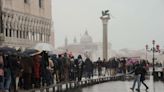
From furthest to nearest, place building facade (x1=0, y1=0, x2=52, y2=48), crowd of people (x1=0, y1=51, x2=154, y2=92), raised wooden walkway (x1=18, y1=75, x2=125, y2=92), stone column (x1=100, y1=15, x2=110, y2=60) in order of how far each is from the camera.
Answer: stone column (x1=100, y1=15, x2=110, y2=60)
building facade (x1=0, y1=0, x2=52, y2=48)
raised wooden walkway (x1=18, y1=75, x2=125, y2=92)
crowd of people (x1=0, y1=51, x2=154, y2=92)

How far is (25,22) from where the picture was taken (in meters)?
80.4

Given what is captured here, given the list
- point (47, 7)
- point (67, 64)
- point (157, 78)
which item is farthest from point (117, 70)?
point (47, 7)

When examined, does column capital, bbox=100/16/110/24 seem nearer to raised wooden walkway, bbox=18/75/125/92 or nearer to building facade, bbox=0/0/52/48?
building facade, bbox=0/0/52/48

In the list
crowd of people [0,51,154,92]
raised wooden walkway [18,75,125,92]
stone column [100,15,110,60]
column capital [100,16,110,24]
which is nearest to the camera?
crowd of people [0,51,154,92]

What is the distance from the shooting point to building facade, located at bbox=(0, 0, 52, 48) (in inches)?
2877

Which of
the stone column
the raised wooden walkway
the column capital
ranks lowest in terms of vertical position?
the raised wooden walkway

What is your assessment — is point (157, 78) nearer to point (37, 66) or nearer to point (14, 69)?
point (37, 66)

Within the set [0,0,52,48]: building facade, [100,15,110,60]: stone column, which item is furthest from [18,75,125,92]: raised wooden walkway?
[100,15,110,60]: stone column

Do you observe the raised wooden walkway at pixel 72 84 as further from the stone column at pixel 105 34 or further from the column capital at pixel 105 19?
the column capital at pixel 105 19

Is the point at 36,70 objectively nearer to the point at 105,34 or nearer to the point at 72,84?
the point at 72,84

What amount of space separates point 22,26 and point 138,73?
174 ft

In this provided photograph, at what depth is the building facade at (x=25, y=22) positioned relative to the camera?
2877 inches

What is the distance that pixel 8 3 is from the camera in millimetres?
73875


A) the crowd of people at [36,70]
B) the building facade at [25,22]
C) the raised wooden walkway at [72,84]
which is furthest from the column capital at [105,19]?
the crowd of people at [36,70]
